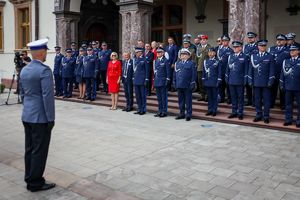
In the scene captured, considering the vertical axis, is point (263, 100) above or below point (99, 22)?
below

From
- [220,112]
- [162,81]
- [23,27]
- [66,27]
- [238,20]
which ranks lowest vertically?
[220,112]

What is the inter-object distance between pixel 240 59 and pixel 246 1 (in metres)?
1.62

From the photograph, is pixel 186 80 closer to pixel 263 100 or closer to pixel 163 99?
pixel 163 99

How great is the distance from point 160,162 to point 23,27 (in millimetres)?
13798

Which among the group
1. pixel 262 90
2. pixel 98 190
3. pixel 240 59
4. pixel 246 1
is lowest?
pixel 98 190

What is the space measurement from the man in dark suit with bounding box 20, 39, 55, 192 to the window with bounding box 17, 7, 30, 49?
43.5 feet

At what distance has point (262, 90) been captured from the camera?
7703 mm

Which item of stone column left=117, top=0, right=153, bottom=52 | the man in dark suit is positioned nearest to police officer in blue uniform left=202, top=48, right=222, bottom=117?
stone column left=117, top=0, right=153, bottom=52

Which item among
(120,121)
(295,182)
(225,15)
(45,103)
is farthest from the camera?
(225,15)

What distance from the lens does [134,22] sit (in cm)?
1141

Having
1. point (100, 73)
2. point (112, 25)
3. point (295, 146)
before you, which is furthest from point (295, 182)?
point (112, 25)

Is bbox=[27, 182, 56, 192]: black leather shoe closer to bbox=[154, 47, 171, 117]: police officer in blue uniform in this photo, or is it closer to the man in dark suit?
the man in dark suit

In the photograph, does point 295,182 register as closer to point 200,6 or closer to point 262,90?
point 262,90

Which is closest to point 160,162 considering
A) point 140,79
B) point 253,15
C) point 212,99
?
point 212,99
